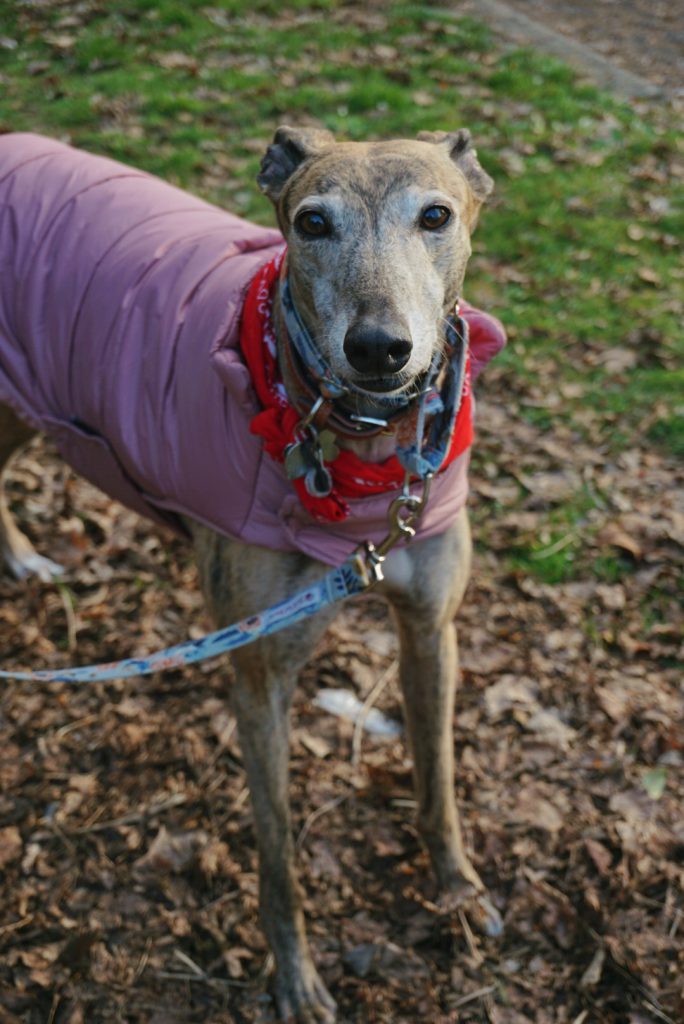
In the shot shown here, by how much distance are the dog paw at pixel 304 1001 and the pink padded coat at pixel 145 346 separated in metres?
1.39

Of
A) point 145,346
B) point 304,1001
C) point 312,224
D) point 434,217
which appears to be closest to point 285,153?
point 312,224

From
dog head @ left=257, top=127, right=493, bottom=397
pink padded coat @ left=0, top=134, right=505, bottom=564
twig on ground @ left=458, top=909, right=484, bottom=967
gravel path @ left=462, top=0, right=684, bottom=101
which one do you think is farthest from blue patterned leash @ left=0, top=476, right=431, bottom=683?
gravel path @ left=462, top=0, right=684, bottom=101

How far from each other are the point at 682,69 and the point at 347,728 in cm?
788

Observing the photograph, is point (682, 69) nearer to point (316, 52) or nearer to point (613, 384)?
point (316, 52)

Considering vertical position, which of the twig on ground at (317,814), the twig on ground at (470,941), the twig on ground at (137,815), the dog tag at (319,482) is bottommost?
the twig on ground at (470,941)

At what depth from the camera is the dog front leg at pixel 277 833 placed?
9.11ft

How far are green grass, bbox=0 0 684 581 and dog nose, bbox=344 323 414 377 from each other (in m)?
2.43

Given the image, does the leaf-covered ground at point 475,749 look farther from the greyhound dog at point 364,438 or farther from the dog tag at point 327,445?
the dog tag at point 327,445

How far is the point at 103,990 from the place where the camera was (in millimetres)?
2998

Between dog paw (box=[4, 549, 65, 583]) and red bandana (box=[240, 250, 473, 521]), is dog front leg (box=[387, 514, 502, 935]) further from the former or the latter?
dog paw (box=[4, 549, 65, 583])

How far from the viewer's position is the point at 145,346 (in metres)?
3.04

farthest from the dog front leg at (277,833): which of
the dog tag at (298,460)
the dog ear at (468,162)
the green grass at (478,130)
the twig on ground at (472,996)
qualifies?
the green grass at (478,130)

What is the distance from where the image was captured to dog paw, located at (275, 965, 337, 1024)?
2941mm

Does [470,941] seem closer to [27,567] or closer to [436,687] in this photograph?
[436,687]
